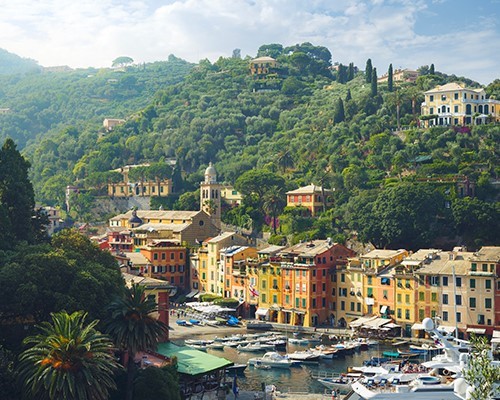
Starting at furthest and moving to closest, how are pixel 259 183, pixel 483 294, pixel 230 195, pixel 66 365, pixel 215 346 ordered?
pixel 230 195, pixel 259 183, pixel 483 294, pixel 215 346, pixel 66 365

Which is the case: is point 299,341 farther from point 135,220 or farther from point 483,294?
point 135,220

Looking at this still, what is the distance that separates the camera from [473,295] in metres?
75.9

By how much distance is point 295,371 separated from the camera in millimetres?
66062

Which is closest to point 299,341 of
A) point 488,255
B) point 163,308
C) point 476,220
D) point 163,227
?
point 488,255

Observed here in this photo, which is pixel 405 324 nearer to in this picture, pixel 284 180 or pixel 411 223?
pixel 411 223

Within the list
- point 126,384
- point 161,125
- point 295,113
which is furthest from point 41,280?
point 161,125

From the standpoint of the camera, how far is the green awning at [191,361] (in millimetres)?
50531

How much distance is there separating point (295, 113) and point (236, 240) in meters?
71.5

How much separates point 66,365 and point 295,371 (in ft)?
106

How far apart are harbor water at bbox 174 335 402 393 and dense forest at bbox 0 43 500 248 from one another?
27.2 metres

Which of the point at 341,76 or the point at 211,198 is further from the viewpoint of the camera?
the point at 341,76

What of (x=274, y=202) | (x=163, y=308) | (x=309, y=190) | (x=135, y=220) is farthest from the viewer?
(x=135, y=220)

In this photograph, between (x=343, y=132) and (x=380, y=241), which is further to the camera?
(x=343, y=132)

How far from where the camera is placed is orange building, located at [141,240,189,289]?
104 metres
